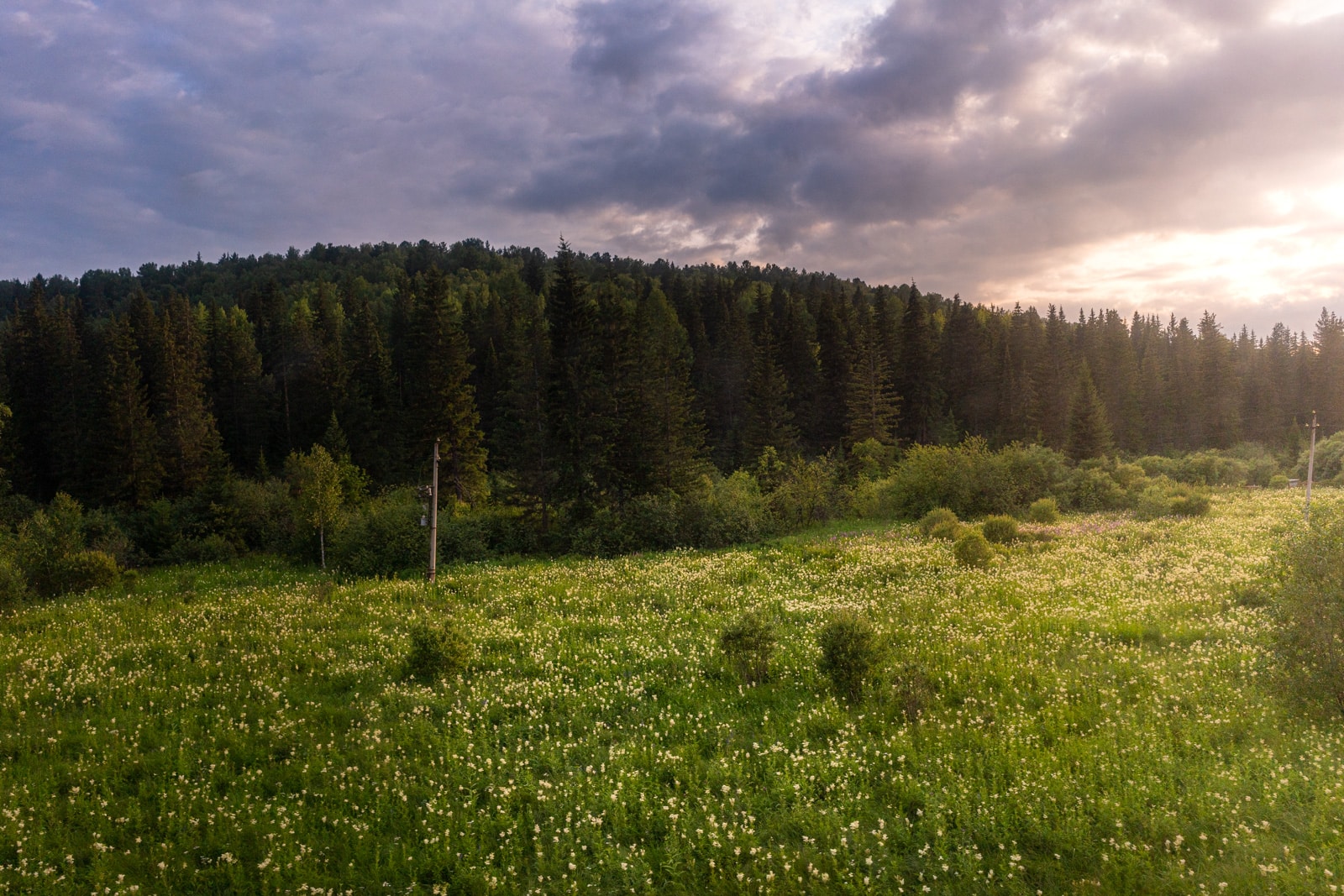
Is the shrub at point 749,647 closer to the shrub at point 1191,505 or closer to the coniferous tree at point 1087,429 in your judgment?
the shrub at point 1191,505

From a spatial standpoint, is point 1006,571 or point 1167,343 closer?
point 1006,571

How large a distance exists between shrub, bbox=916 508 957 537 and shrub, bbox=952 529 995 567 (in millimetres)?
6048

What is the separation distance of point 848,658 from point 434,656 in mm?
8181

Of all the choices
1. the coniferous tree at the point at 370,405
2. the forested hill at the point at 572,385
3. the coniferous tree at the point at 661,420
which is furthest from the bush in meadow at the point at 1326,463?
the coniferous tree at the point at 370,405

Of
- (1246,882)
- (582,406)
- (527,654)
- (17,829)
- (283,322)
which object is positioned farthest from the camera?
(283,322)

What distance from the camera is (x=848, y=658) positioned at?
11938 mm

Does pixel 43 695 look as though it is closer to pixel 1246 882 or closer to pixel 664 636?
pixel 664 636

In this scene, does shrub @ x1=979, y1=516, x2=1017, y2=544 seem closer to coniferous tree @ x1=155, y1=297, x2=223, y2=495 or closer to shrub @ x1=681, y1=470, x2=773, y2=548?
shrub @ x1=681, y1=470, x2=773, y2=548

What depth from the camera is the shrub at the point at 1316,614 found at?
916 cm

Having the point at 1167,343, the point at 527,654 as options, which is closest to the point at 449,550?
the point at 527,654

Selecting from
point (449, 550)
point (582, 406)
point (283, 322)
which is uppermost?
point (283, 322)

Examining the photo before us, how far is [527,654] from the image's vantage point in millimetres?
14500

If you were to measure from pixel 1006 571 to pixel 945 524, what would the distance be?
8.42 m

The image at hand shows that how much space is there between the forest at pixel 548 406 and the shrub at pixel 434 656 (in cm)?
1674
